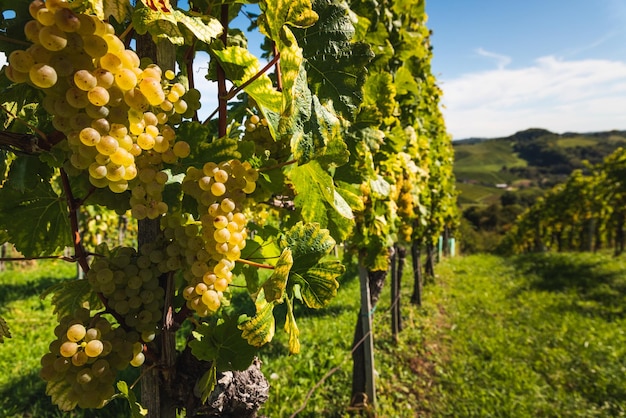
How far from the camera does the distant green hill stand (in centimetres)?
10071

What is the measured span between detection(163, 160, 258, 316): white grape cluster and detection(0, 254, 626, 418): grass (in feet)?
9.12

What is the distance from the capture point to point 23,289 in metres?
8.13

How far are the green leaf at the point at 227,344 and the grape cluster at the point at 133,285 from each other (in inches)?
5.9

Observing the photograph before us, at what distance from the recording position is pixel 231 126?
4.93 ft

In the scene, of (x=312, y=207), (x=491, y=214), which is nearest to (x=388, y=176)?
(x=312, y=207)

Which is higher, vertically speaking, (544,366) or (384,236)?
(384,236)

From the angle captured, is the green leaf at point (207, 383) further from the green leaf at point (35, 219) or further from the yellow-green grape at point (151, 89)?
the yellow-green grape at point (151, 89)

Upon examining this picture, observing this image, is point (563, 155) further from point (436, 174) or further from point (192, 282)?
point (192, 282)

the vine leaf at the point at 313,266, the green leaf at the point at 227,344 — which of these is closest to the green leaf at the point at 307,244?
the vine leaf at the point at 313,266

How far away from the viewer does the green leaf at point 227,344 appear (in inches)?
45.8

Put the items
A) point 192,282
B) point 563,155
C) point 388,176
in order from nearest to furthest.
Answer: point 192,282
point 388,176
point 563,155

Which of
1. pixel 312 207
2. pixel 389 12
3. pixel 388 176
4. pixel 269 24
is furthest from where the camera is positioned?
pixel 388 176

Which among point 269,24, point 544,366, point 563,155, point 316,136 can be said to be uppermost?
point 563,155

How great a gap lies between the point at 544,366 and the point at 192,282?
21.7 ft
